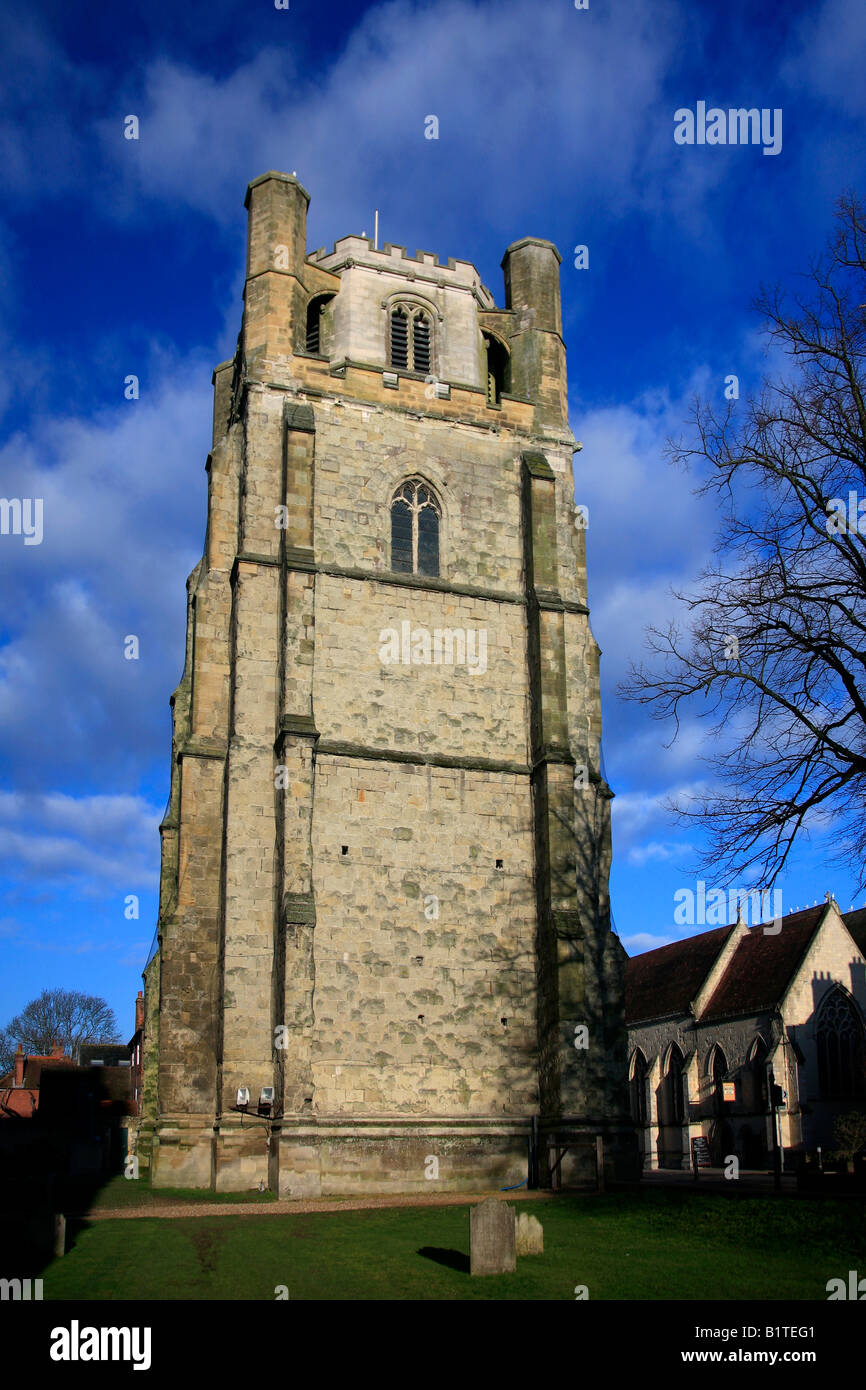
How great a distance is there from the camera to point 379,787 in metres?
22.4

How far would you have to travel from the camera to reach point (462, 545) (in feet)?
82.3

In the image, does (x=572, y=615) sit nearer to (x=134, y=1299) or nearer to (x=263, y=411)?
(x=263, y=411)

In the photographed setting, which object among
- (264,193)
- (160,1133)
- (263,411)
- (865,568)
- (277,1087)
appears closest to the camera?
(865,568)

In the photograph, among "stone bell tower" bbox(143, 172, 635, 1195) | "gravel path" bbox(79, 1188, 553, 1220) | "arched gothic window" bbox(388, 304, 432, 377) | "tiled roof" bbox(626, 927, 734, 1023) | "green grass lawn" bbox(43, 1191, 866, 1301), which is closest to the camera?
"green grass lawn" bbox(43, 1191, 866, 1301)

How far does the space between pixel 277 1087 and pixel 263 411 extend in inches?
538

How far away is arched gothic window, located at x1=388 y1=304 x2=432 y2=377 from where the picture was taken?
2747 cm

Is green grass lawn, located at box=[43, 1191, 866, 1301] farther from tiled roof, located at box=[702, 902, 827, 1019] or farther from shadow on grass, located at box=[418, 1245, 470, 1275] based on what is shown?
tiled roof, located at box=[702, 902, 827, 1019]

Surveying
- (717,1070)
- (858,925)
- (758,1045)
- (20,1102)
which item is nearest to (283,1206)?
(758,1045)

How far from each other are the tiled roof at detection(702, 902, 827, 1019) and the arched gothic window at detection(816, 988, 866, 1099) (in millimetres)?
1723

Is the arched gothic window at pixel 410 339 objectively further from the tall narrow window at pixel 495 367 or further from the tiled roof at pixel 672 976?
the tiled roof at pixel 672 976

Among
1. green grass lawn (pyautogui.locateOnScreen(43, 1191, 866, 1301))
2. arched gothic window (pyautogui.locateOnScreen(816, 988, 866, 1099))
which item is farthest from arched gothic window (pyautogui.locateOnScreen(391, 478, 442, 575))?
arched gothic window (pyautogui.locateOnScreen(816, 988, 866, 1099))

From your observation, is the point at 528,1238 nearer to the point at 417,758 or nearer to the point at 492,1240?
the point at 492,1240

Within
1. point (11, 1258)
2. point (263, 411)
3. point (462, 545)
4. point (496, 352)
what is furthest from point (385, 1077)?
point (496, 352)

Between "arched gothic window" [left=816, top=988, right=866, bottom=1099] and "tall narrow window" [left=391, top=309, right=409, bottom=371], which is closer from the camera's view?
"tall narrow window" [left=391, top=309, right=409, bottom=371]
